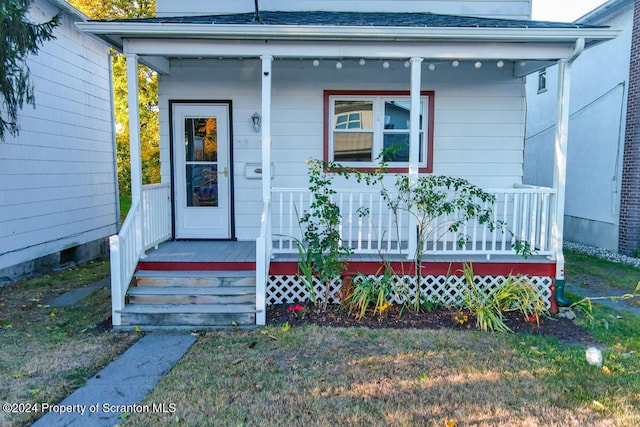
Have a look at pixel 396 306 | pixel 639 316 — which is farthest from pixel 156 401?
pixel 639 316

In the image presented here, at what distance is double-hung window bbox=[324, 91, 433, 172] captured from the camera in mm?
6922

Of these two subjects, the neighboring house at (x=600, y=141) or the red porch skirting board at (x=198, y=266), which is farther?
the neighboring house at (x=600, y=141)

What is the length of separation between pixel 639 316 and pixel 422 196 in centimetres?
299

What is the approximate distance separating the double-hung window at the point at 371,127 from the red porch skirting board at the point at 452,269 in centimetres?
187

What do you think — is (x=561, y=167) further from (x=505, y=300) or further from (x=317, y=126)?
(x=317, y=126)

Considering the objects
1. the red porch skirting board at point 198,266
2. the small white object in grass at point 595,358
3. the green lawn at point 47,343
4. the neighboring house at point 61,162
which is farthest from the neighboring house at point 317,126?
the small white object in grass at point 595,358

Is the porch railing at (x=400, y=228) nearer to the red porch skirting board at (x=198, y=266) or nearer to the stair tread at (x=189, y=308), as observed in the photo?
the red porch skirting board at (x=198, y=266)

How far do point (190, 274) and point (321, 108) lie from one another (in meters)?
3.16

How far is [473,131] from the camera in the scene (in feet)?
22.8

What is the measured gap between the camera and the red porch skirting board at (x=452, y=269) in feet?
18.4

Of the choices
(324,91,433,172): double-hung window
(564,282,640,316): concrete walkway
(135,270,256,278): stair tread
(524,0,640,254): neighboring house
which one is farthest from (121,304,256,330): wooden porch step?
(524,0,640,254): neighboring house

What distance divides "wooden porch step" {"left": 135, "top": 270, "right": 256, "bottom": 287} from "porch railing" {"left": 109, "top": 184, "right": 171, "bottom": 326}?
0.20 m

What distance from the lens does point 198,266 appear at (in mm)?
5660

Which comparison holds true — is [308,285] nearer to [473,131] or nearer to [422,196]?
[422,196]
